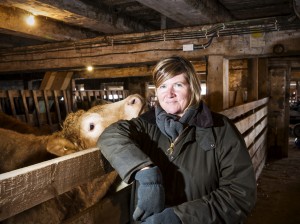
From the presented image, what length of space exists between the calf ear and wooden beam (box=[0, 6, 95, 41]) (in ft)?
8.53

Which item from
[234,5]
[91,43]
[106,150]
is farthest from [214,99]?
[106,150]

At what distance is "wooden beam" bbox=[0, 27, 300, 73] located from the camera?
15.7ft

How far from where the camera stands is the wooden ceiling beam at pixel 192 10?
12.1 feet

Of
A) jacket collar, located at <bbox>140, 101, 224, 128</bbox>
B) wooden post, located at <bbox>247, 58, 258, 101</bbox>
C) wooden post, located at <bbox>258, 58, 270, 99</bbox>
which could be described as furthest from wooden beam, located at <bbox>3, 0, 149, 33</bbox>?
wooden post, located at <bbox>258, 58, 270, 99</bbox>

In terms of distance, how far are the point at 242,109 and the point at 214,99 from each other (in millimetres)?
528

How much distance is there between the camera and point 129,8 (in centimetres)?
468

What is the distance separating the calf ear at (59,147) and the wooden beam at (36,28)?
2.60 metres

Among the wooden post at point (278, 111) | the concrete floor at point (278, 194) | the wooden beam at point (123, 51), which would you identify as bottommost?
the concrete floor at point (278, 194)

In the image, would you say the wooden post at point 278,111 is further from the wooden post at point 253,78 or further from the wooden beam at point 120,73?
the wooden beam at point 120,73

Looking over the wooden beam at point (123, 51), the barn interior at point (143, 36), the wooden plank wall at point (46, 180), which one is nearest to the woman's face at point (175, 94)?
the wooden plank wall at point (46, 180)

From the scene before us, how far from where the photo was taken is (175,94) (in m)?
1.82

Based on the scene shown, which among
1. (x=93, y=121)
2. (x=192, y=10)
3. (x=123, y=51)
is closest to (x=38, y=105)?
(x=123, y=51)

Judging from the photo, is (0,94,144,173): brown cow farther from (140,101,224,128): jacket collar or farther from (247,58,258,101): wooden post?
(247,58,258,101): wooden post

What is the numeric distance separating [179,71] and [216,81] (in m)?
3.51
